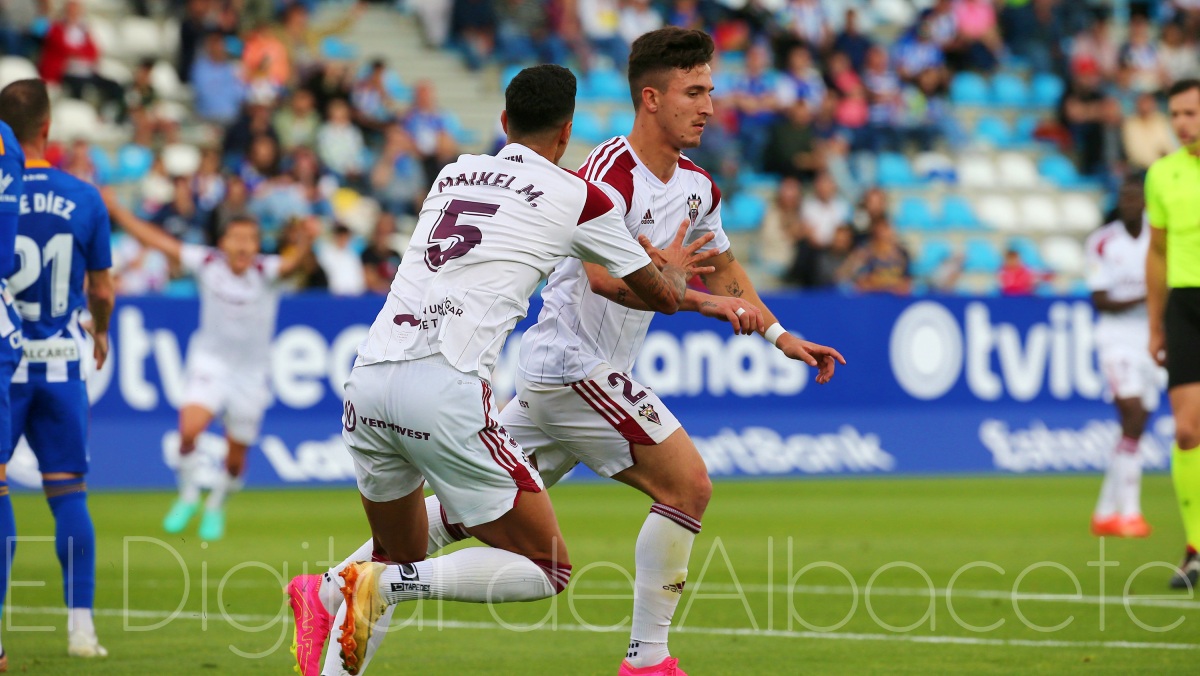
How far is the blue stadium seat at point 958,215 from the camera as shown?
23234 millimetres

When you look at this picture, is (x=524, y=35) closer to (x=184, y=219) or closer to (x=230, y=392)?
(x=184, y=219)

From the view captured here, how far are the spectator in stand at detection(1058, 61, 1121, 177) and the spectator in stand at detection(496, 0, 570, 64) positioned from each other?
8321mm

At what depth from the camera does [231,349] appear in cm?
1352

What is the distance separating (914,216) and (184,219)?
10.8m

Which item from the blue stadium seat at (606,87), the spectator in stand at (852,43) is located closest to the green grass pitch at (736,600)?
the blue stadium seat at (606,87)

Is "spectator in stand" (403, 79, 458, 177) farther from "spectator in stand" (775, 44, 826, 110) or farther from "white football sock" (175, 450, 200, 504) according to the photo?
"white football sock" (175, 450, 200, 504)

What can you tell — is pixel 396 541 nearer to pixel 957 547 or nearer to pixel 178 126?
pixel 957 547

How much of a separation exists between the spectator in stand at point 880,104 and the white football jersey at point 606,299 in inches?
675

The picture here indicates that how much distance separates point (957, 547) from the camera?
11484 mm

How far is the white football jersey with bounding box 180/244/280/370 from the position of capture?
13312 millimetres

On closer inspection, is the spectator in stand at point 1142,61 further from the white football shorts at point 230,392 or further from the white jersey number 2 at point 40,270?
the white jersey number 2 at point 40,270

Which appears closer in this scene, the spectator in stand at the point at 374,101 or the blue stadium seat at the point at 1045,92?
the spectator in stand at the point at 374,101

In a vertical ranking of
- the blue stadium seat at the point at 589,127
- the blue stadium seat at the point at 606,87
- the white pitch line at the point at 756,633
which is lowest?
the white pitch line at the point at 756,633

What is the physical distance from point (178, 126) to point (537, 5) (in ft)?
19.3
